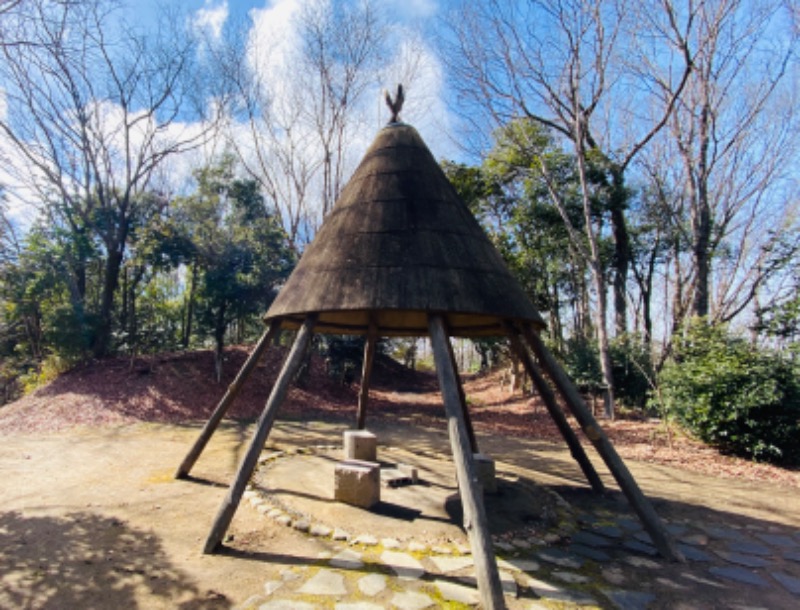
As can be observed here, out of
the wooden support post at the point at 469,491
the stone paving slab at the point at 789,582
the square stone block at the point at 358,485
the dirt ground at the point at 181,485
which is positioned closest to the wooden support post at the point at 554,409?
the dirt ground at the point at 181,485

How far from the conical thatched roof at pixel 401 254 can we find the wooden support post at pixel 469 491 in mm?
445

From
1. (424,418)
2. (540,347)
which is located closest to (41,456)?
(540,347)

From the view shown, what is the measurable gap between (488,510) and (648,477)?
398 centimetres

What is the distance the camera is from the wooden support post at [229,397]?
5.61 meters

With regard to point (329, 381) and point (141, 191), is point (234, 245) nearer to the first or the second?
point (141, 191)

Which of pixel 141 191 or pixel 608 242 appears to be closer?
pixel 141 191

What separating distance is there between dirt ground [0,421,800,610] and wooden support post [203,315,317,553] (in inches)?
8.6

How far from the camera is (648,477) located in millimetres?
7508

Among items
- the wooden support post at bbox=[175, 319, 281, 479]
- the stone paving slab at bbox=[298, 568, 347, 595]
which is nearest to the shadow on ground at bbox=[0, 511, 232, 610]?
the stone paving slab at bbox=[298, 568, 347, 595]

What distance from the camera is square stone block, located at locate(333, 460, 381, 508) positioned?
512cm

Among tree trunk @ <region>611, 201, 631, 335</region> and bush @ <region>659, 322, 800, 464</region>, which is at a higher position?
tree trunk @ <region>611, 201, 631, 335</region>

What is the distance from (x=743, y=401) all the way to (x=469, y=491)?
27.0 feet

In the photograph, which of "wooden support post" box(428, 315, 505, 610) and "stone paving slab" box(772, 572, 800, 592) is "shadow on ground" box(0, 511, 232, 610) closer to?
"wooden support post" box(428, 315, 505, 610)

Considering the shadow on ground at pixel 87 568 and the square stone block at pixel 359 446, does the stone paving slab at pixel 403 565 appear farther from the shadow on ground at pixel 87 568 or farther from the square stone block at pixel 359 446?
the square stone block at pixel 359 446
